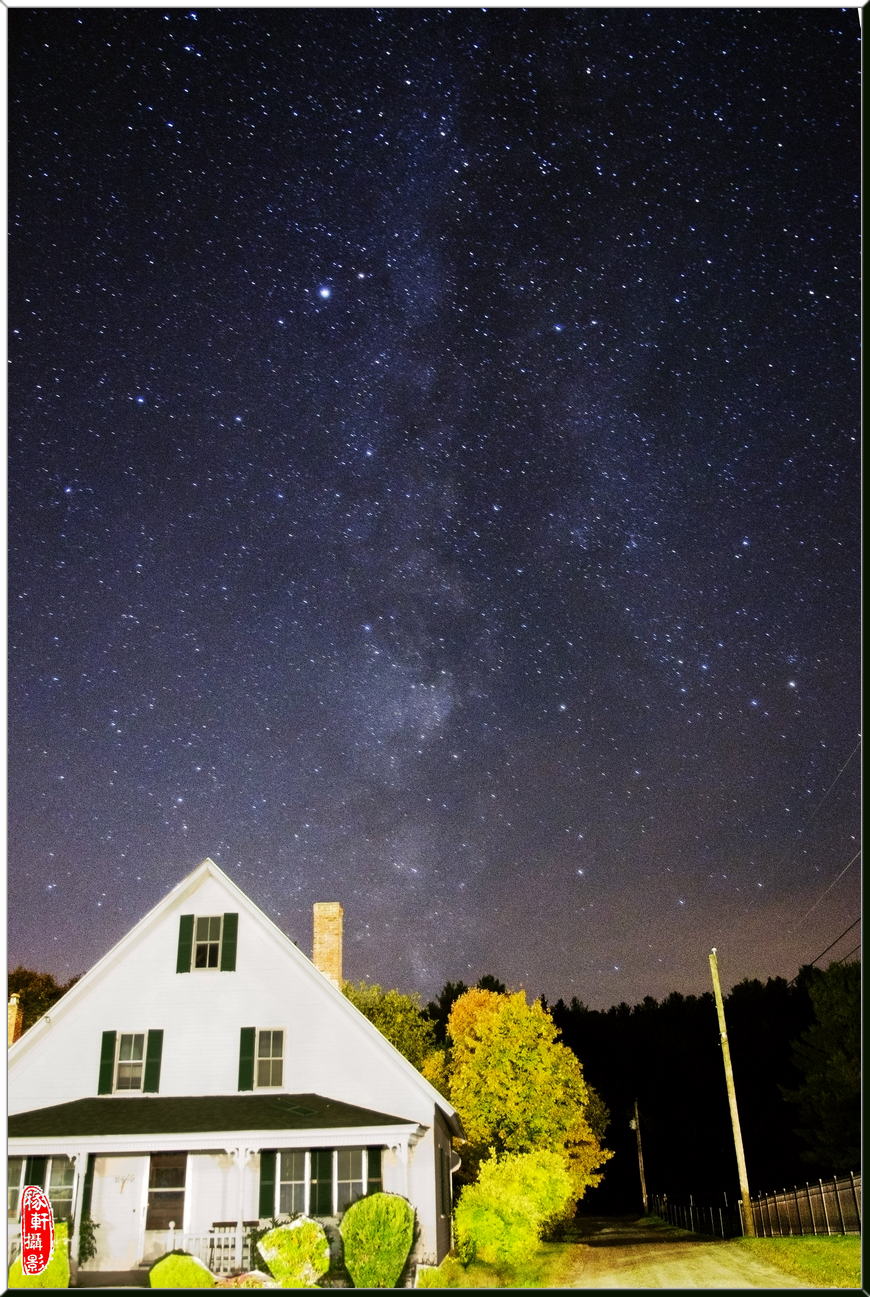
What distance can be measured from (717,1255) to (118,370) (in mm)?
15819

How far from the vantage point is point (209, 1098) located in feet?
44.0

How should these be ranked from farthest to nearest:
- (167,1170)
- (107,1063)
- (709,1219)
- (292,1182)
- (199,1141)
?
(709,1219) < (107,1063) < (167,1170) < (292,1182) < (199,1141)

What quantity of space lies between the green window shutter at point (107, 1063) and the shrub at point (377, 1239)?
3.82 m

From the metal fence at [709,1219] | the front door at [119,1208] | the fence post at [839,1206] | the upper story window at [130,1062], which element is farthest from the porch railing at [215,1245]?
the metal fence at [709,1219]

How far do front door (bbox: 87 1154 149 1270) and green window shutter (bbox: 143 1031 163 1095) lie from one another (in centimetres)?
85

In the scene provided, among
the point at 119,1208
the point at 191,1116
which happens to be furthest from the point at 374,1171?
the point at 119,1208

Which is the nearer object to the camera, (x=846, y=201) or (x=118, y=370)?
(x=846, y=201)

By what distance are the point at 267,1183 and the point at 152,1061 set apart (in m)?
2.25

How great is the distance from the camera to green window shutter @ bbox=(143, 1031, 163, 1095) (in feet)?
44.7

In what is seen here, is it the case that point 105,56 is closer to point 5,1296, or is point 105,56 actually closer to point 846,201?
point 846,201

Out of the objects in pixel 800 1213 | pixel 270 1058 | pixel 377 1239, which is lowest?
pixel 800 1213

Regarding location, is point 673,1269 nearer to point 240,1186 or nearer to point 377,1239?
point 377,1239

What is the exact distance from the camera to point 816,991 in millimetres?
35156

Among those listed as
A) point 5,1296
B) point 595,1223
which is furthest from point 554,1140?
point 5,1296
